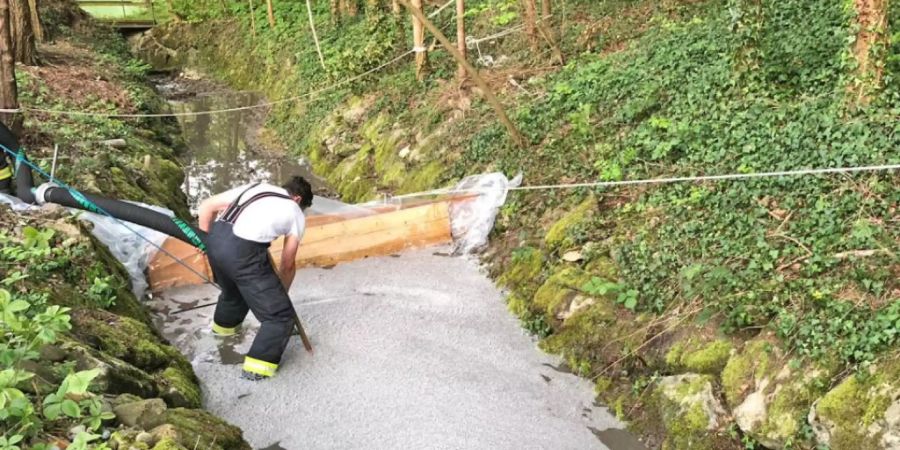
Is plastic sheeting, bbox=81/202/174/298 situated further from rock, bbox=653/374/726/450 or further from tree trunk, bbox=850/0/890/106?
tree trunk, bbox=850/0/890/106

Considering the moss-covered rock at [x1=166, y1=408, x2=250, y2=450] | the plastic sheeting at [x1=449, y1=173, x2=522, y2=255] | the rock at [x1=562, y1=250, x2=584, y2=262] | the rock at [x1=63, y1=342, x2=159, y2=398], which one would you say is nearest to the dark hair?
the rock at [x1=63, y1=342, x2=159, y2=398]

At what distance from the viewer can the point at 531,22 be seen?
9.18 metres

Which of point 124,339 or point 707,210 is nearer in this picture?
point 124,339

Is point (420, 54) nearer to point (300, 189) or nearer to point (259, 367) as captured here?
point (300, 189)

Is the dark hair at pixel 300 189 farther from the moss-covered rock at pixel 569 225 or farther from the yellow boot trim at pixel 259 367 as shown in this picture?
the moss-covered rock at pixel 569 225

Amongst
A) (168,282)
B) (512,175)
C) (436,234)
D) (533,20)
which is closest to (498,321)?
(436,234)

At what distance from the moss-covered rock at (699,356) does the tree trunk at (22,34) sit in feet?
40.1

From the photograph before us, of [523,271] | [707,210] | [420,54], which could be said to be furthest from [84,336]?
[420,54]

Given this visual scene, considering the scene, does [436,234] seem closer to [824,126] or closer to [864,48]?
[824,126]

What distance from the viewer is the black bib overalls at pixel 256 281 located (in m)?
4.43

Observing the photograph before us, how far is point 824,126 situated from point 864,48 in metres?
0.71

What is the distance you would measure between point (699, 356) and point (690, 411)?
40 centimetres

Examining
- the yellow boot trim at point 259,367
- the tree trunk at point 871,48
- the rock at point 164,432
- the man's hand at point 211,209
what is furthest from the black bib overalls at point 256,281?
the tree trunk at point 871,48

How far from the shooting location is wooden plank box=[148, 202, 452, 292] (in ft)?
19.6
